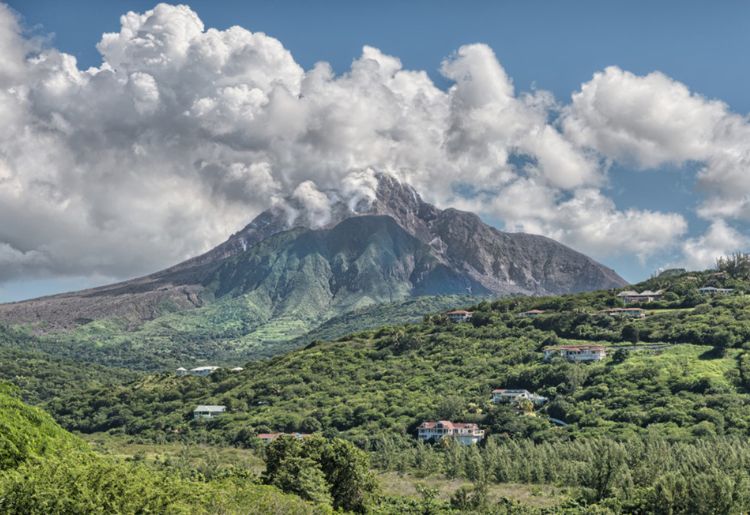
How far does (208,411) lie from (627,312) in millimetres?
101539

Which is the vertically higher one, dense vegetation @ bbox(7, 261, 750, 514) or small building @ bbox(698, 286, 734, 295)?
small building @ bbox(698, 286, 734, 295)

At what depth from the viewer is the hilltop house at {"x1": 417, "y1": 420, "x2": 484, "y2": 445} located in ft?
381

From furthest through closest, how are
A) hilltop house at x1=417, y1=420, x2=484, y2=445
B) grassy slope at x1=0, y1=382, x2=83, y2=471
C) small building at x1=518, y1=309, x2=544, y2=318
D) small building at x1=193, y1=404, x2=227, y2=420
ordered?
small building at x1=518, y1=309, x2=544, y2=318 < small building at x1=193, y1=404, x2=227, y2=420 < hilltop house at x1=417, y1=420, x2=484, y2=445 < grassy slope at x1=0, y1=382, x2=83, y2=471

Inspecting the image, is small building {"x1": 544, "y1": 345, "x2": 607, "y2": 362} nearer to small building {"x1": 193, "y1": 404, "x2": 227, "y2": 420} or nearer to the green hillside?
small building {"x1": 193, "y1": 404, "x2": 227, "y2": 420}

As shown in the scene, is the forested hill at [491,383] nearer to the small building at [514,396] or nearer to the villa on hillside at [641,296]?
the small building at [514,396]

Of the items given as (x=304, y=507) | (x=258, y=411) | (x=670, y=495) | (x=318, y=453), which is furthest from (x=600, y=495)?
(x=258, y=411)

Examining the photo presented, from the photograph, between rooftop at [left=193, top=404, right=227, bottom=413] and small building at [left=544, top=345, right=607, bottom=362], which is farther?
rooftop at [left=193, top=404, right=227, bottom=413]

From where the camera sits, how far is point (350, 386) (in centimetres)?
15438

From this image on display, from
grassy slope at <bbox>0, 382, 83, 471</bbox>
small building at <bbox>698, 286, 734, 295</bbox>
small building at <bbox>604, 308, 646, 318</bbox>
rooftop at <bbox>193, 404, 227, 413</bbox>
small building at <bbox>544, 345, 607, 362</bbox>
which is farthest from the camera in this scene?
small building at <bbox>698, 286, 734, 295</bbox>

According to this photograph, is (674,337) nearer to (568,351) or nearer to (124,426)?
(568,351)

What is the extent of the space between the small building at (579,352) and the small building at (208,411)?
6842 centimetres

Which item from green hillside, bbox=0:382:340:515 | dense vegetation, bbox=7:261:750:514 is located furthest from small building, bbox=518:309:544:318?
green hillside, bbox=0:382:340:515

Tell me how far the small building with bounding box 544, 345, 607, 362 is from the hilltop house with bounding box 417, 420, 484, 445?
120 ft

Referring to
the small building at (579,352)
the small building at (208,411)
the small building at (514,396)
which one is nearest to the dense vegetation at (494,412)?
the small building at (514,396)
